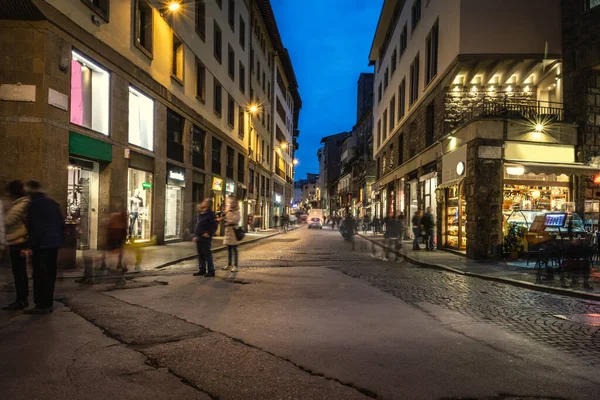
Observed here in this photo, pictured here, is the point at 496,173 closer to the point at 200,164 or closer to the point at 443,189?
the point at 443,189

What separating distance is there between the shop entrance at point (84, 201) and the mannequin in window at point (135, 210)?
240 centimetres

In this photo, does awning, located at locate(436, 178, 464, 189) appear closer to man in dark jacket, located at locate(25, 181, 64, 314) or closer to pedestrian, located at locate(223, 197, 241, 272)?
pedestrian, located at locate(223, 197, 241, 272)

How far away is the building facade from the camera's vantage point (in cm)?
1147

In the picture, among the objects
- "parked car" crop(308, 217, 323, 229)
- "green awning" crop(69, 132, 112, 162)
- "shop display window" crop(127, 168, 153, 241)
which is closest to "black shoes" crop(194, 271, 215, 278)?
"green awning" crop(69, 132, 112, 162)

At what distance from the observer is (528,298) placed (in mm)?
8625

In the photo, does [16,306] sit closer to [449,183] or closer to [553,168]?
[553,168]

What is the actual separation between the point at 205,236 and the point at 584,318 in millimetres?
7295

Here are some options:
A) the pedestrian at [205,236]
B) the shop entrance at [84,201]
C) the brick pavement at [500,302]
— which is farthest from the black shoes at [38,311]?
the shop entrance at [84,201]

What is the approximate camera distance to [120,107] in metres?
15.9

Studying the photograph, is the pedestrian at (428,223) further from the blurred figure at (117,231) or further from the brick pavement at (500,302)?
the blurred figure at (117,231)

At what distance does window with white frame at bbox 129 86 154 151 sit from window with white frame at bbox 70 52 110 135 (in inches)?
75.3

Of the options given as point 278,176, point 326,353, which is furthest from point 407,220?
point 278,176

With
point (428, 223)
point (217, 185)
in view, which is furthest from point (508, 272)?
point (217, 185)

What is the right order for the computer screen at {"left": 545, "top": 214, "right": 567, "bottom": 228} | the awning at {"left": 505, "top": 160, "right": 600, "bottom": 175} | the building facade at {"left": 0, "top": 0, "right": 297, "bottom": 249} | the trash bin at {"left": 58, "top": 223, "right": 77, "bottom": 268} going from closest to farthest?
the trash bin at {"left": 58, "top": 223, "right": 77, "bottom": 268}, the building facade at {"left": 0, "top": 0, "right": 297, "bottom": 249}, the computer screen at {"left": 545, "top": 214, "right": 567, "bottom": 228}, the awning at {"left": 505, "top": 160, "right": 600, "bottom": 175}
